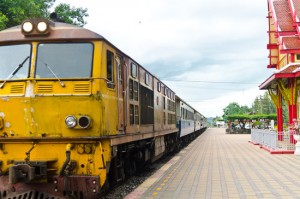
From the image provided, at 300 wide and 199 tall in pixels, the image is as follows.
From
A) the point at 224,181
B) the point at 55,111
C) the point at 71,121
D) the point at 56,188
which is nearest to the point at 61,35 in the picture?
the point at 55,111

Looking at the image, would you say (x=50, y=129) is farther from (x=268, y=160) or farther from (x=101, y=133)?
(x=268, y=160)

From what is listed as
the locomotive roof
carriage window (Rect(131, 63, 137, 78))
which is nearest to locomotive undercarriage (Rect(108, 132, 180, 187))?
carriage window (Rect(131, 63, 137, 78))

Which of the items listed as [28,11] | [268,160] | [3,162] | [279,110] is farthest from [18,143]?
[279,110]

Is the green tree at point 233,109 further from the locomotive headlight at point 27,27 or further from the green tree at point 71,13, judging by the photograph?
the locomotive headlight at point 27,27

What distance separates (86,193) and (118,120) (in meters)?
1.76

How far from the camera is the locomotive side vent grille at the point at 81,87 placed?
7.05 m

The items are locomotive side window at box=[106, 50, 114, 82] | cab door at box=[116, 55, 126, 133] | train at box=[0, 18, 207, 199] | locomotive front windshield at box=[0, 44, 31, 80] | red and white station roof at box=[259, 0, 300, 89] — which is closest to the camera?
train at box=[0, 18, 207, 199]

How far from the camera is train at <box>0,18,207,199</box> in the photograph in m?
6.88

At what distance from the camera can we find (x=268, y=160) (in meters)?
15.0

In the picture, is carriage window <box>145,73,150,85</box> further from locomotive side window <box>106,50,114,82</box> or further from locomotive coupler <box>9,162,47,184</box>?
locomotive coupler <box>9,162,47,184</box>

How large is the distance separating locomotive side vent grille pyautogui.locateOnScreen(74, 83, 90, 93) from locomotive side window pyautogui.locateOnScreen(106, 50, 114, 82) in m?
0.66

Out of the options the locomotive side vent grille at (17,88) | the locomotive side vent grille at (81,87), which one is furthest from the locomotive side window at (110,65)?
the locomotive side vent grille at (17,88)

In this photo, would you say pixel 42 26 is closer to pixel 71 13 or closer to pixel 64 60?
pixel 64 60

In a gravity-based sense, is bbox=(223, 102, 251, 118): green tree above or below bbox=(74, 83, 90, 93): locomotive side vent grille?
above
